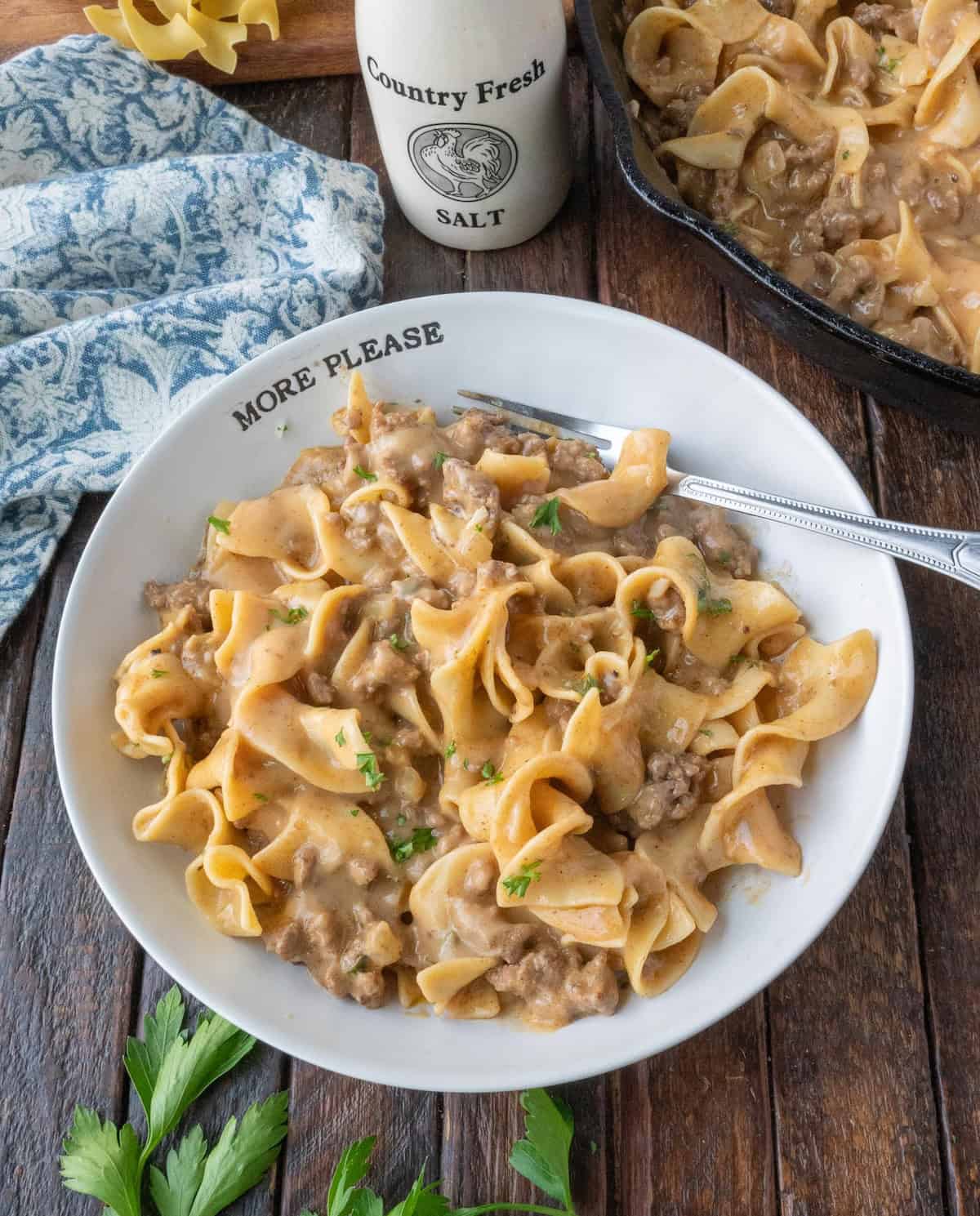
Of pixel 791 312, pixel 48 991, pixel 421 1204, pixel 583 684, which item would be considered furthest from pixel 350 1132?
pixel 791 312

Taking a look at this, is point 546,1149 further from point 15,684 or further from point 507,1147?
point 15,684

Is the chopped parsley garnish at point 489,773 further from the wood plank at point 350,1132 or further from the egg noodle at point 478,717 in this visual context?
the wood plank at point 350,1132

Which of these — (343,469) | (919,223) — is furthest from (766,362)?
(343,469)

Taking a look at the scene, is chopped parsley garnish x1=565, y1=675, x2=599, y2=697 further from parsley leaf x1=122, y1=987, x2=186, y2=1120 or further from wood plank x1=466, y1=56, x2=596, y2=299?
wood plank x1=466, y1=56, x2=596, y2=299

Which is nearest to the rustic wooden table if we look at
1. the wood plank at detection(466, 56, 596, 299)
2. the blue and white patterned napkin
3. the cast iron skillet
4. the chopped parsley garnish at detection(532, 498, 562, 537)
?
the cast iron skillet

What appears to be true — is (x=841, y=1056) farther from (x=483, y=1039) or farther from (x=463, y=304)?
(x=463, y=304)

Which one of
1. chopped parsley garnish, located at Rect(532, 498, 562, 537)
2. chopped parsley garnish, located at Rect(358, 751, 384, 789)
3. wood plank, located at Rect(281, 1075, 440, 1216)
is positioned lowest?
wood plank, located at Rect(281, 1075, 440, 1216)
